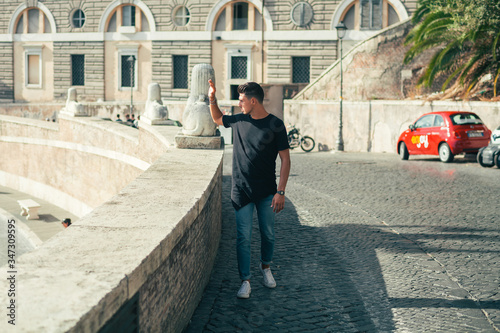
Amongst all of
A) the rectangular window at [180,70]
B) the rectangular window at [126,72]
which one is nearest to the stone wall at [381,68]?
the rectangular window at [180,70]

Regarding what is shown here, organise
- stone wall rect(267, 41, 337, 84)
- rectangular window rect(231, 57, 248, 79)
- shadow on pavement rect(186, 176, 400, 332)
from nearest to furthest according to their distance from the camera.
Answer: shadow on pavement rect(186, 176, 400, 332)
stone wall rect(267, 41, 337, 84)
rectangular window rect(231, 57, 248, 79)

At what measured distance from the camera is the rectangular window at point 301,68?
36.1 meters

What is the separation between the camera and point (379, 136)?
2288 centimetres

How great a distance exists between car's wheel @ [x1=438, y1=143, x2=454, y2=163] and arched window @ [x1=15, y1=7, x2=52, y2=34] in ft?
97.6

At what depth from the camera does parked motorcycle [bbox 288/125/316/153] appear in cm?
2472

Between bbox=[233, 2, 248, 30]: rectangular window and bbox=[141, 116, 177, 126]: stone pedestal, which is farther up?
bbox=[233, 2, 248, 30]: rectangular window

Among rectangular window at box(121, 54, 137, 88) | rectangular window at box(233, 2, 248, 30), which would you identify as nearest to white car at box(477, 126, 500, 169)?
rectangular window at box(233, 2, 248, 30)

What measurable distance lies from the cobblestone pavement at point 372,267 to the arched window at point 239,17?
26.6 meters

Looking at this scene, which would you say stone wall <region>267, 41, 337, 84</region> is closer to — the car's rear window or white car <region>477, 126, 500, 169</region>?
the car's rear window

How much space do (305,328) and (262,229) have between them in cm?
109

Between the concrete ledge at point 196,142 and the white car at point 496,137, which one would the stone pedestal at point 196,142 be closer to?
the concrete ledge at point 196,142

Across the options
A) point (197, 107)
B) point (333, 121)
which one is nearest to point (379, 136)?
point (333, 121)

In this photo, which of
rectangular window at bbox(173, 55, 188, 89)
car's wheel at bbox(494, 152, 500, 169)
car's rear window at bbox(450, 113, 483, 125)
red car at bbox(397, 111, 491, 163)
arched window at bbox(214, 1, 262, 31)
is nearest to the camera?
car's wheel at bbox(494, 152, 500, 169)

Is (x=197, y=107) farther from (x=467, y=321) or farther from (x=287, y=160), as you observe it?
(x=467, y=321)
